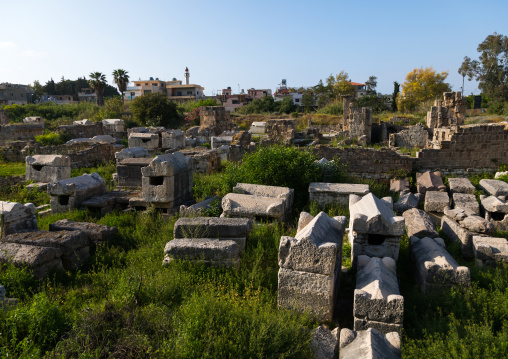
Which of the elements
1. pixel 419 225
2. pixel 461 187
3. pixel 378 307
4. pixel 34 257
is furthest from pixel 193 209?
pixel 461 187

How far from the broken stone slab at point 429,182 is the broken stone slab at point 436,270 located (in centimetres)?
452

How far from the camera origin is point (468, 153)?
1184 centimetres

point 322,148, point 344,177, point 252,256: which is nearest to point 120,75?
point 322,148

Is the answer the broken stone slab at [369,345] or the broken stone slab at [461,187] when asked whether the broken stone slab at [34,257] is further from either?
the broken stone slab at [461,187]

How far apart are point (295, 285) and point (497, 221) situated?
18.3 feet

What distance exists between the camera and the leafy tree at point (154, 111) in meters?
30.6

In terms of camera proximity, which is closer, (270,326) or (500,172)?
(270,326)

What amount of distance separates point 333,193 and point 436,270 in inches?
128

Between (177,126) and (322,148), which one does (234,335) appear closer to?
(322,148)

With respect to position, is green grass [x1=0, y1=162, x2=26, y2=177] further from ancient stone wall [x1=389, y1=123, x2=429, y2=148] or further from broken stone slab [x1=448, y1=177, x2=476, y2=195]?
ancient stone wall [x1=389, y1=123, x2=429, y2=148]

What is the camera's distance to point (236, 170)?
923cm

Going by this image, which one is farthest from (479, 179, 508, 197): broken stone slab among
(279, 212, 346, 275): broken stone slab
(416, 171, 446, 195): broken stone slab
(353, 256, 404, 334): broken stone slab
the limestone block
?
(279, 212, 346, 275): broken stone slab

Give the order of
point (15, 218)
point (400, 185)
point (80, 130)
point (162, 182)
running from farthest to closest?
point (80, 130)
point (400, 185)
point (162, 182)
point (15, 218)

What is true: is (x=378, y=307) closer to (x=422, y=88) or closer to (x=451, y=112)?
(x=451, y=112)
